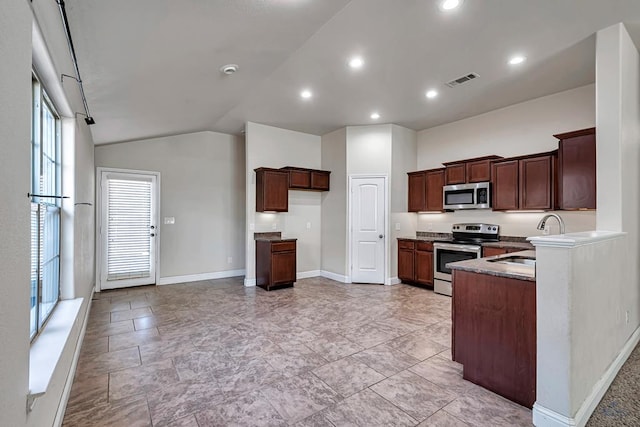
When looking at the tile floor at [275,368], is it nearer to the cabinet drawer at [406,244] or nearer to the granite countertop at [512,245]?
the granite countertop at [512,245]

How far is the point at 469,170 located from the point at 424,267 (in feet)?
6.06

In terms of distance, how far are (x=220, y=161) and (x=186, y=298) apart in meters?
2.92

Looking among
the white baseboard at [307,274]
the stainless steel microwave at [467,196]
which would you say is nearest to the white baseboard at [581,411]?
the stainless steel microwave at [467,196]

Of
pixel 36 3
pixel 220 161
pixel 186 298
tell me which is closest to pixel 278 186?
pixel 220 161

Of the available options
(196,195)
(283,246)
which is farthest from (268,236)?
(196,195)

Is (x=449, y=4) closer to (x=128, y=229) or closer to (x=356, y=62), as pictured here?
(x=356, y=62)

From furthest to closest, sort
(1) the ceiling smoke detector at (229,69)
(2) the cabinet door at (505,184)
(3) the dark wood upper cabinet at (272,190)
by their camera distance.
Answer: (3) the dark wood upper cabinet at (272,190) < (2) the cabinet door at (505,184) < (1) the ceiling smoke detector at (229,69)

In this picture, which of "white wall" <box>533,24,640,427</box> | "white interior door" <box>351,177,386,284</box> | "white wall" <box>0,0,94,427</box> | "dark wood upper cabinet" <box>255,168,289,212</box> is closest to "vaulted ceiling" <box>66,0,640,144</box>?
"white wall" <box>533,24,640,427</box>

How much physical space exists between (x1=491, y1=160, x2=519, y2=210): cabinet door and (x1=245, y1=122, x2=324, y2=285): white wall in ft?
9.87

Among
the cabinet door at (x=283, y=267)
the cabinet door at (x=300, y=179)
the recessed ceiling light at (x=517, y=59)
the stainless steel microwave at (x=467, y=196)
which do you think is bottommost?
the cabinet door at (x=283, y=267)

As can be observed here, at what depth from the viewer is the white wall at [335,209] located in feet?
20.0

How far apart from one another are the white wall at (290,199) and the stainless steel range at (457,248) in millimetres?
2498

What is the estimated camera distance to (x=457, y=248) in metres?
4.88

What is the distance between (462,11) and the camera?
2617 millimetres
